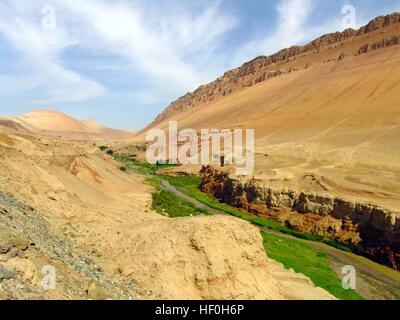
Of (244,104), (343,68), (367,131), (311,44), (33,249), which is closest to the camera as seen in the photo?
(33,249)

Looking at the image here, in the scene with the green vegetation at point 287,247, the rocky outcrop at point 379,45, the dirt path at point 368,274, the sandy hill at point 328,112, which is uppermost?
the rocky outcrop at point 379,45

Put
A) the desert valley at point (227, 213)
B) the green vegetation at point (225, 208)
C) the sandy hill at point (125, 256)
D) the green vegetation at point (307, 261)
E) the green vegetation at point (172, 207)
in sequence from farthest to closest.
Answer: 1. the green vegetation at point (172, 207)
2. the green vegetation at point (225, 208)
3. the green vegetation at point (307, 261)
4. the desert valley at point (227, 213)
5. the sandy hill at point (125, 256)

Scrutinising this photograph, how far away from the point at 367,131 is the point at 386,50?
3840 centimetres

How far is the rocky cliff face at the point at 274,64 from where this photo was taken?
92469mm

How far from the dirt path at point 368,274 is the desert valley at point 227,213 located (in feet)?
0.32

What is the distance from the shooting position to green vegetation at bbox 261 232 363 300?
17281 millimetres

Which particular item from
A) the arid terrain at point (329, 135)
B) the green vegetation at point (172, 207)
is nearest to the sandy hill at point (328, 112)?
the arid terrain at point (329, 135)

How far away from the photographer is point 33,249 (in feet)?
32.8

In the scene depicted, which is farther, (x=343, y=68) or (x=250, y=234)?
(x=343, y=68)

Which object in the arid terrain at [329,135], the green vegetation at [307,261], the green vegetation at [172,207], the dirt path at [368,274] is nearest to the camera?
the green vegetation at [307,261]

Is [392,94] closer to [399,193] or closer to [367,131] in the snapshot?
[367,131]

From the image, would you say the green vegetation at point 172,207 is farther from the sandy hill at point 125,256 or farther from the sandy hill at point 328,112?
the sandy hill at point 125,256

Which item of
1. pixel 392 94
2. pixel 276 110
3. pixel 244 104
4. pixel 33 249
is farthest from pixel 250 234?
pixel 244 104

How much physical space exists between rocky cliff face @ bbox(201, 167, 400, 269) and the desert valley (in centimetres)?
7
